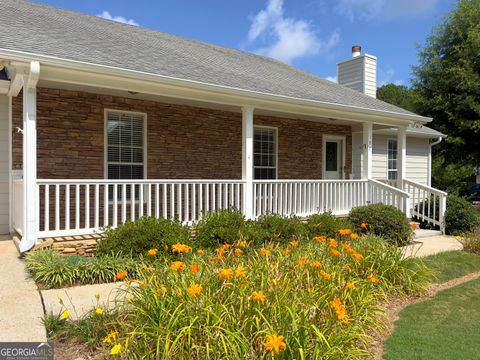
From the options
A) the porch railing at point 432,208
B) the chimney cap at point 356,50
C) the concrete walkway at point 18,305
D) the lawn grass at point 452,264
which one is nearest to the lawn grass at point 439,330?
the lawn grass at point 452,264

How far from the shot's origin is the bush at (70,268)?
520 cm

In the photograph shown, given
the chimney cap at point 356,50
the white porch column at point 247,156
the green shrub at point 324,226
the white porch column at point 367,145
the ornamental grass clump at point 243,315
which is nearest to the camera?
the ornamental grass clump at point 243,315

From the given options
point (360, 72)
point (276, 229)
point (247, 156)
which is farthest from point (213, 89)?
point (360, 72)

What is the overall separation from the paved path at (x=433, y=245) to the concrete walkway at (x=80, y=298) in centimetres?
547

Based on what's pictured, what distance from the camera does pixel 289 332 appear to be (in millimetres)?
3117

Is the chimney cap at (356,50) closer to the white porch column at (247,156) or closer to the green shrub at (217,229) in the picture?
the white porch column at (247,156)

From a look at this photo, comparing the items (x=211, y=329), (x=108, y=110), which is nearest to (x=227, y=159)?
(x=108, y=110)

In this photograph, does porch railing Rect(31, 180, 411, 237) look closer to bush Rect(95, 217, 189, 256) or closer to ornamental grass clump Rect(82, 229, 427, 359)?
bush Rect(95, 217, 189, 256)

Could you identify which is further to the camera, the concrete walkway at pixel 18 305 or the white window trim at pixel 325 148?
the white window trim at pixel 325 148

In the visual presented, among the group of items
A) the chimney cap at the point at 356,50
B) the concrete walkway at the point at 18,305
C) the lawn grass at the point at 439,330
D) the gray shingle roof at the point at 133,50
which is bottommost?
the lawn grass at the point at 439,330

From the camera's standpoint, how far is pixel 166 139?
9453mm

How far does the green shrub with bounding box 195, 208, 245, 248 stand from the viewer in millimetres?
6902

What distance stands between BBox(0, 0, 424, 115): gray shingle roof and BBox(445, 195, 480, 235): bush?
12.0 feet

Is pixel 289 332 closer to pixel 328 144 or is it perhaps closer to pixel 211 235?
pixel 211 235
